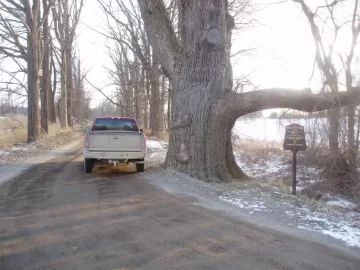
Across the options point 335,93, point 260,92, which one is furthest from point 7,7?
point 335,93

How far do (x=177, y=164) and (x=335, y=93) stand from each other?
4.68m

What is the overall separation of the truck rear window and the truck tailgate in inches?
80.1

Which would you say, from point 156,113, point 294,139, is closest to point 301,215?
point 294,139

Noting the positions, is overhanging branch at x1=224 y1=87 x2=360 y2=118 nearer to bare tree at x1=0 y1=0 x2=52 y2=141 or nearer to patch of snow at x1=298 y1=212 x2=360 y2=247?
patch of snow at x1=298 y1=212 x2=360 y2=247

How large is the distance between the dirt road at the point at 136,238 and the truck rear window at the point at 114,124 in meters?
5.70

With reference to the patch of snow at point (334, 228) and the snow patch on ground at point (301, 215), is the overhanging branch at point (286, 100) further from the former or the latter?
the patch of snow at point (334, 228)

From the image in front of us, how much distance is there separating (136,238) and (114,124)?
9.04 metres

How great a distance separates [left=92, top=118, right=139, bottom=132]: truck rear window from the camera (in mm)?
13758

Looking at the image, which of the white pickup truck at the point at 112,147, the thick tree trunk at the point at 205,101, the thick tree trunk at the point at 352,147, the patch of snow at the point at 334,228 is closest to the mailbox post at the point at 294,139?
the thick tree trunk at the point at 205,101

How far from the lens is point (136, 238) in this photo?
5301 millimetres

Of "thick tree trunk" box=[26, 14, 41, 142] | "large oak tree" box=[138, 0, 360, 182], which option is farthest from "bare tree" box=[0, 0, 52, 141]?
"large oak tree" box=[138, 0, 360, 182]

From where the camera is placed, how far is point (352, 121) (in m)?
13.5

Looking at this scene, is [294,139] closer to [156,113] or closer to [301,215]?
[301,215]

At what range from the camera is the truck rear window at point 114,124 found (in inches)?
542
